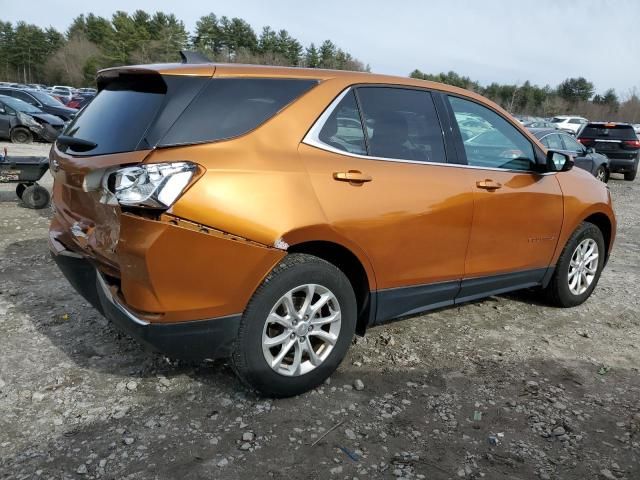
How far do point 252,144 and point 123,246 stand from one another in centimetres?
80

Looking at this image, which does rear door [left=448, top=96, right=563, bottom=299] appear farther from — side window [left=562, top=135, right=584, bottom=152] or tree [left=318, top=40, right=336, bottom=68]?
tree [left=318, top=40, right=336, bottom=68]

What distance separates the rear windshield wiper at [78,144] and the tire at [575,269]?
12.2 feet

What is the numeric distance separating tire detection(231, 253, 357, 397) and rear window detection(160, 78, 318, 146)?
74cm

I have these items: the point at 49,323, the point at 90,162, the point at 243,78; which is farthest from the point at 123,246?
the point at 49,323

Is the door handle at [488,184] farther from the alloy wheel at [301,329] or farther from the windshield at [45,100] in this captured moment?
the windshield at [45,100]

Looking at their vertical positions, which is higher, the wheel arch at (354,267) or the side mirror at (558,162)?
the side mirror at (558,162)

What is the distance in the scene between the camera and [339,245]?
3000 millimetres

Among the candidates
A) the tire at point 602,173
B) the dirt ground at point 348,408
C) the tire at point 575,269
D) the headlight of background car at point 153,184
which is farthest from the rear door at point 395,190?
the tire at point 602,173

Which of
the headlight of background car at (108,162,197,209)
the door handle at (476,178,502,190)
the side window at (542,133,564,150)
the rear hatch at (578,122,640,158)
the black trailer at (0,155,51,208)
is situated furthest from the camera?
the rear hatch at (578,122,640,158)

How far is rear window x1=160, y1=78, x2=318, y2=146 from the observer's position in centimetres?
260

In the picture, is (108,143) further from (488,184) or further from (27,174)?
(27,174)

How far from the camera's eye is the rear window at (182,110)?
2.59 m

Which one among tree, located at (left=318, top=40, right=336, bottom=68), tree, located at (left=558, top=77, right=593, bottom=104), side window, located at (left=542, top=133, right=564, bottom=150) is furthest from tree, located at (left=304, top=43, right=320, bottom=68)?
side window, located at (left=542, top=133, right=564, bottom=150)

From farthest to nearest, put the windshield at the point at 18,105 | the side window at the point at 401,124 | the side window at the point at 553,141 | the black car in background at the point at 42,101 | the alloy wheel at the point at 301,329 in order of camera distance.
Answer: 1. the black car in background at the point at 42,101
2. the windshield at the point at 18,105
3. the side window at the point at 553,141
4. the side window at the point at 401,124
5. the alloy wheel at the point at 301,329
